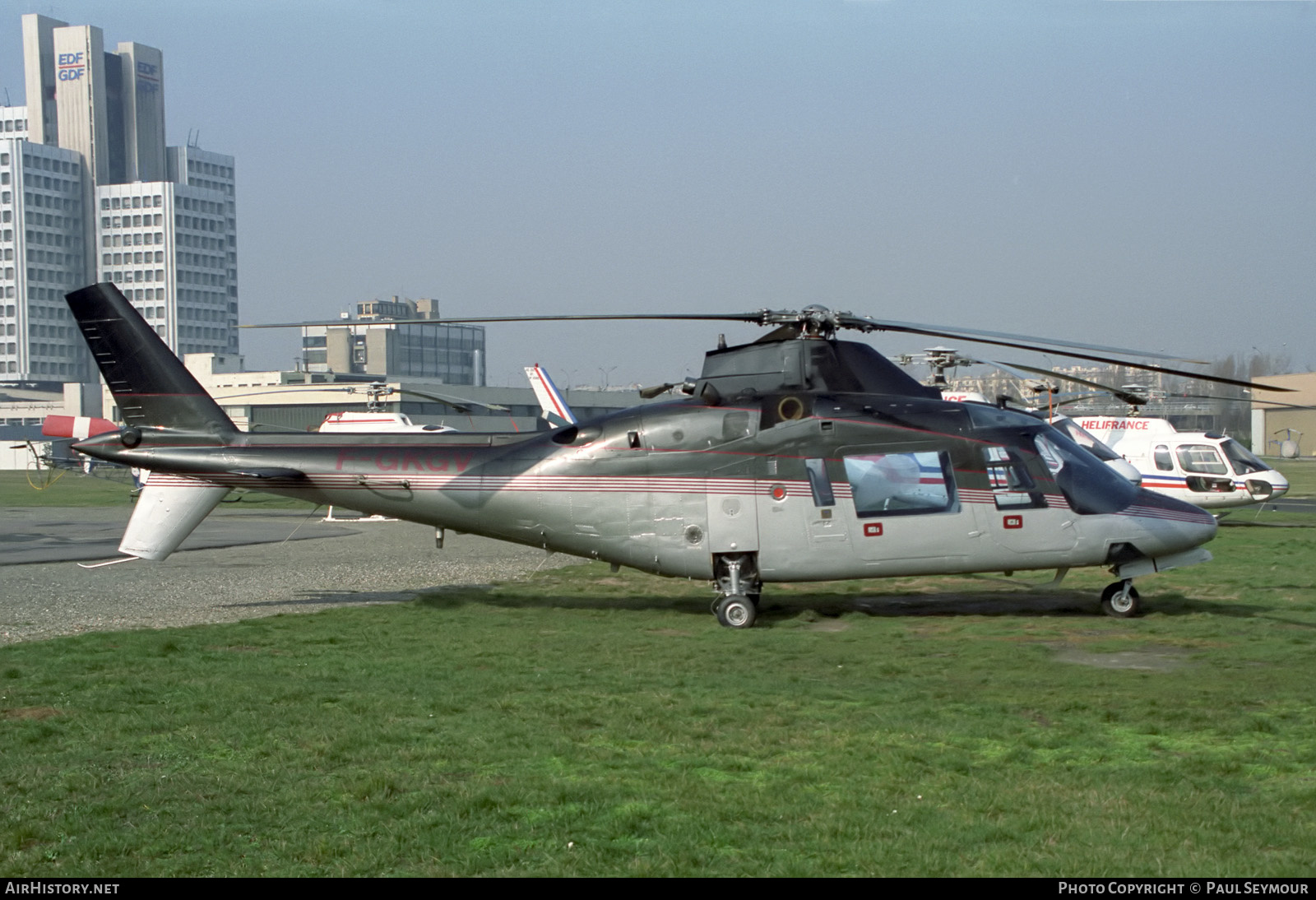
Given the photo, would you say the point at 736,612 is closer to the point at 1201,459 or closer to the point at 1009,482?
the point at 1009,482

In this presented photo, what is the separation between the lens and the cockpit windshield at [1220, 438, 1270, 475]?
26.6 meters

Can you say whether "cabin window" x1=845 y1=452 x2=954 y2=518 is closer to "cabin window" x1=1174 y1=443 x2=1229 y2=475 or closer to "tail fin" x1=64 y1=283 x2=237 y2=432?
"tail fin" x1=64 y1=283 x2=237 y2=432

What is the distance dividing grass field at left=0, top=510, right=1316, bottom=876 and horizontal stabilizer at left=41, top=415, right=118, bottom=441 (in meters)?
7.94

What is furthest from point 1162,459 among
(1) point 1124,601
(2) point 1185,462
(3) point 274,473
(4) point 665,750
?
(4) point 665,750

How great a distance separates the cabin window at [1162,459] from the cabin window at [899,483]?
1561 cm

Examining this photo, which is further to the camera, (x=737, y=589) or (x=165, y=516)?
(x=165, y=516)

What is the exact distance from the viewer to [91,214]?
18025 centimetres

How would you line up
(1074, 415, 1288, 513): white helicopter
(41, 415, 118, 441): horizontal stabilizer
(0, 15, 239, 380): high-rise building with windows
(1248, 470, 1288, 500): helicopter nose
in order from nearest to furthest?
(41, 415, 118, 441): horizontal stabilizer, (1248, 470, 1288, 500): helicopter nose, (1074, 415, 1288, 513): white helicopter, (0, 15, 239, 380): high-rise building with windows

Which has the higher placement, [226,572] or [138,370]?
[138,370]

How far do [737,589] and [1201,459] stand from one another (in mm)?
17267

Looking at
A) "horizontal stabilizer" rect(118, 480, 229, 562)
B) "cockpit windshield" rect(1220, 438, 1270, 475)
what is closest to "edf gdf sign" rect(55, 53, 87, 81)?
"cockpit windshield" rect(1220, 438, 1270, 475)

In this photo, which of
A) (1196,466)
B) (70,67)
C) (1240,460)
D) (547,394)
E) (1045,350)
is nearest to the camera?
(1045,350)

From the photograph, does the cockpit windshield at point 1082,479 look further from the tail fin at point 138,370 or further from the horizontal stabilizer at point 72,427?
the horizontal stabilizer at point 72,427
